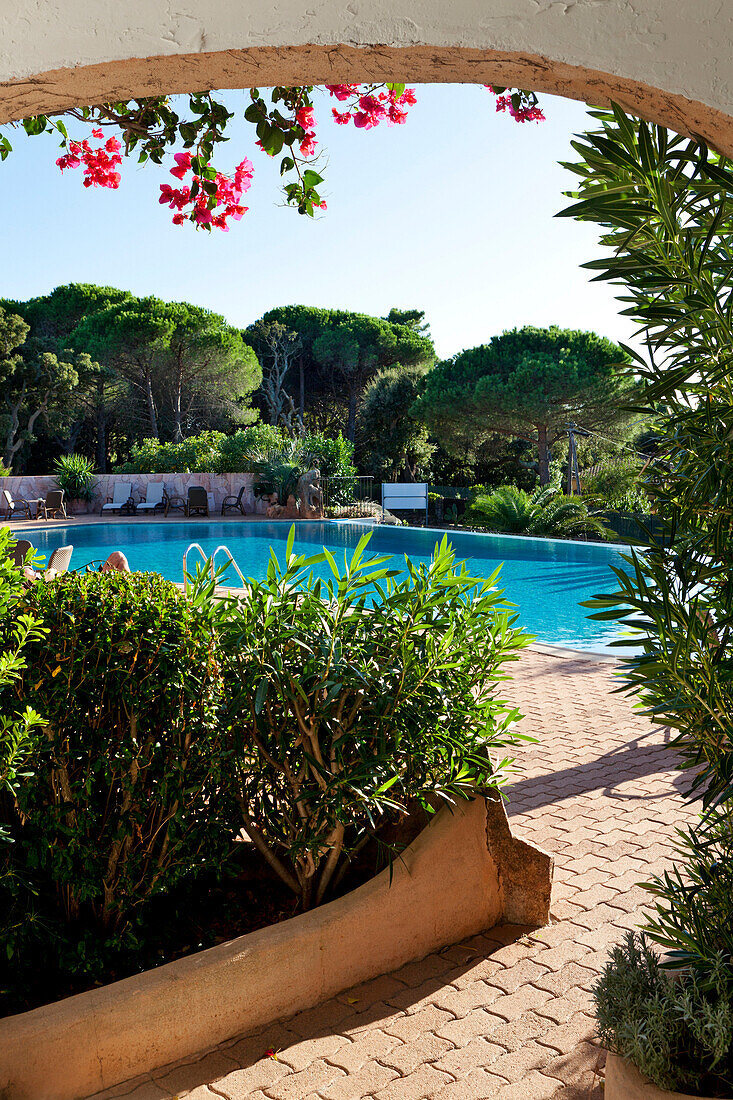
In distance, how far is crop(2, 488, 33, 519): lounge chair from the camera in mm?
20297

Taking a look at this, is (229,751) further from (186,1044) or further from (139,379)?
(139,379)

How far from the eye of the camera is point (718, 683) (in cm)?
143

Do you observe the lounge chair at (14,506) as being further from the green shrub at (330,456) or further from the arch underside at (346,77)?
the arch underside at (346,77)

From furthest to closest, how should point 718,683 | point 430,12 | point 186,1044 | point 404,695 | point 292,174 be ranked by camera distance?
point 292,174 < point 404,695 < point 186,1044 < point 718,683 < point 430,12

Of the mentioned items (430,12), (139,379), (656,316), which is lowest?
(656,316)

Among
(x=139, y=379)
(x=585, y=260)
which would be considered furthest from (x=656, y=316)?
(x=139, y=379)

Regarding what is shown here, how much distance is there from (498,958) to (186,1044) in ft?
3.25

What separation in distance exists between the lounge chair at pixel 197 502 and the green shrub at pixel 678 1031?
65.3 ft

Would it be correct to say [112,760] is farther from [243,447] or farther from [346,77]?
[243,447]

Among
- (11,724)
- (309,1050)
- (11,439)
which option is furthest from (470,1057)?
(11,439)

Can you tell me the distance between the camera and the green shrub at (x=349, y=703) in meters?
2.39


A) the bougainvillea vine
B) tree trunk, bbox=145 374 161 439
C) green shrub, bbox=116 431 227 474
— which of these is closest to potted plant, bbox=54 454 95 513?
green shrub, bbox=116 431 227 474

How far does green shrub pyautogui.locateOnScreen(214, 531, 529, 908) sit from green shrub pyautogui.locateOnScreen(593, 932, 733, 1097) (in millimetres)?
872

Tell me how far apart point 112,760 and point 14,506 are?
20.9 metres
